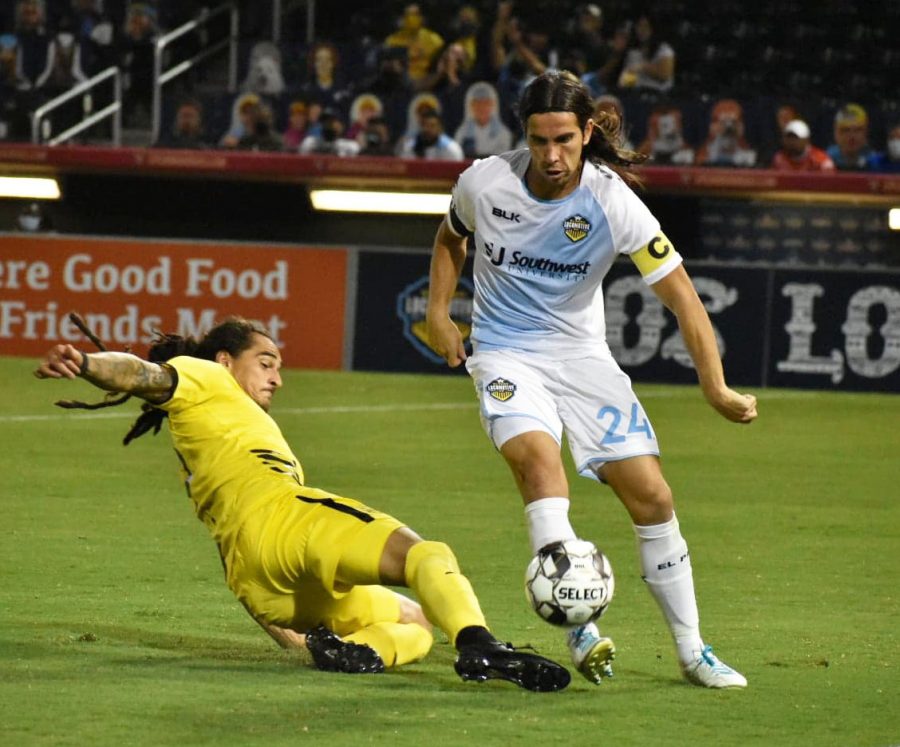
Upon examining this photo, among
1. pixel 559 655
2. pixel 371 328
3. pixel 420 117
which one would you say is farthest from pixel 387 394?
pixel 559 655

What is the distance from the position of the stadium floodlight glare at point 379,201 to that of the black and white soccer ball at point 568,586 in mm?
13536

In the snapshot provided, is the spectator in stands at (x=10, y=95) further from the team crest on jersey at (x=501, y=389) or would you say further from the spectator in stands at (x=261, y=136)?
the team crest on jersey at (x=501, y=389)

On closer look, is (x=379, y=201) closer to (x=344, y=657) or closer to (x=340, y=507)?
(x=340, y=507)

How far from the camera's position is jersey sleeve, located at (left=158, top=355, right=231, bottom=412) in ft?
19.5

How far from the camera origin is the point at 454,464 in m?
12.1

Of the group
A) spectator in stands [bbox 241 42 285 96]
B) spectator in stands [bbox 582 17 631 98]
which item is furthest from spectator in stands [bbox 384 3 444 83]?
spectator in stands [bbox 582 17 631 98]

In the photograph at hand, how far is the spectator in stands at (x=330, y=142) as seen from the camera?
60.7ft

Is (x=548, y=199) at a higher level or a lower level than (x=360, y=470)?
higher

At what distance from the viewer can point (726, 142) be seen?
18094mm

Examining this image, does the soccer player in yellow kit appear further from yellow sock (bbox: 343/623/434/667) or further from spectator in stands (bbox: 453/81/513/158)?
spectator in stands (bbox: 453/81/513/158)

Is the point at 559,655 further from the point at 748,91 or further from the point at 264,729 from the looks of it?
the point at 748,91

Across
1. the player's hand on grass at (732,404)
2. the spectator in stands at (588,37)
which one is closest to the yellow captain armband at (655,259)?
the player's hand on grass at (732,404)

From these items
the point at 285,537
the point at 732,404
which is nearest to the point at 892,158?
the point at 732,404

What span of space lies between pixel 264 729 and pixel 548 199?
1.92 meters
